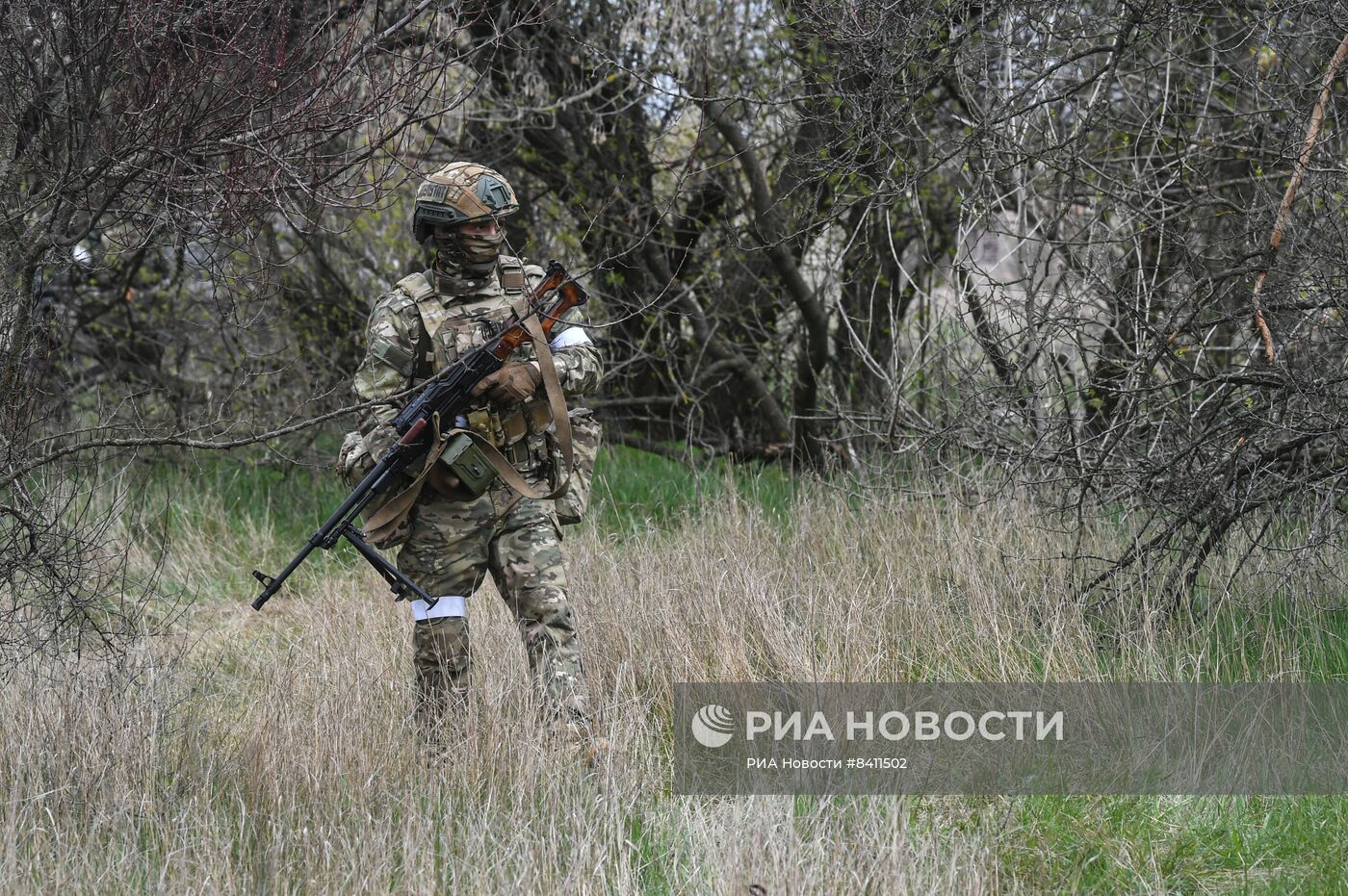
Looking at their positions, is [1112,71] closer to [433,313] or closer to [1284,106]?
[1284,106]

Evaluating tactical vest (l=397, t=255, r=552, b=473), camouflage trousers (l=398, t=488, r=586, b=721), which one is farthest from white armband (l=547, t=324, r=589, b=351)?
camouflage trousers (l=398, t=488, r=586, b=721)

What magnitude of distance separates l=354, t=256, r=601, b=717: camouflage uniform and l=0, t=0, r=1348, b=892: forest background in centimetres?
22

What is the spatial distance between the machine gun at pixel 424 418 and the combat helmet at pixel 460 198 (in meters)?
0.29

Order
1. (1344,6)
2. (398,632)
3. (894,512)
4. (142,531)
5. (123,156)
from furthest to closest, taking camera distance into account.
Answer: (142,531) < (894,512) < (398,632) < (1344,6) < (123,156)

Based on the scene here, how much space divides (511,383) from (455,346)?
0.75 feet

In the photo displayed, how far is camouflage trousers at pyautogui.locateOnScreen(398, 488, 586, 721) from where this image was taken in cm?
424

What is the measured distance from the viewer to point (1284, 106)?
5.02 m

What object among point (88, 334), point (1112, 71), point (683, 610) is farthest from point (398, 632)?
point (88, 334)

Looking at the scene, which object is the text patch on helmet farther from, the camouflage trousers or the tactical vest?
the camouflage trousers

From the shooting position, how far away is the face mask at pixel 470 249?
14.0ft

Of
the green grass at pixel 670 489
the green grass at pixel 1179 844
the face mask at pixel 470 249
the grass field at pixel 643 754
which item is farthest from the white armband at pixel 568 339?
the green grass at pixel 670 489

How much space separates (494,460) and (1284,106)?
3134 mm

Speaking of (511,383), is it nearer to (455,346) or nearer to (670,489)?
(455,346)

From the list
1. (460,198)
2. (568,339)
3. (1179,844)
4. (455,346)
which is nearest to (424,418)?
(455,346)
